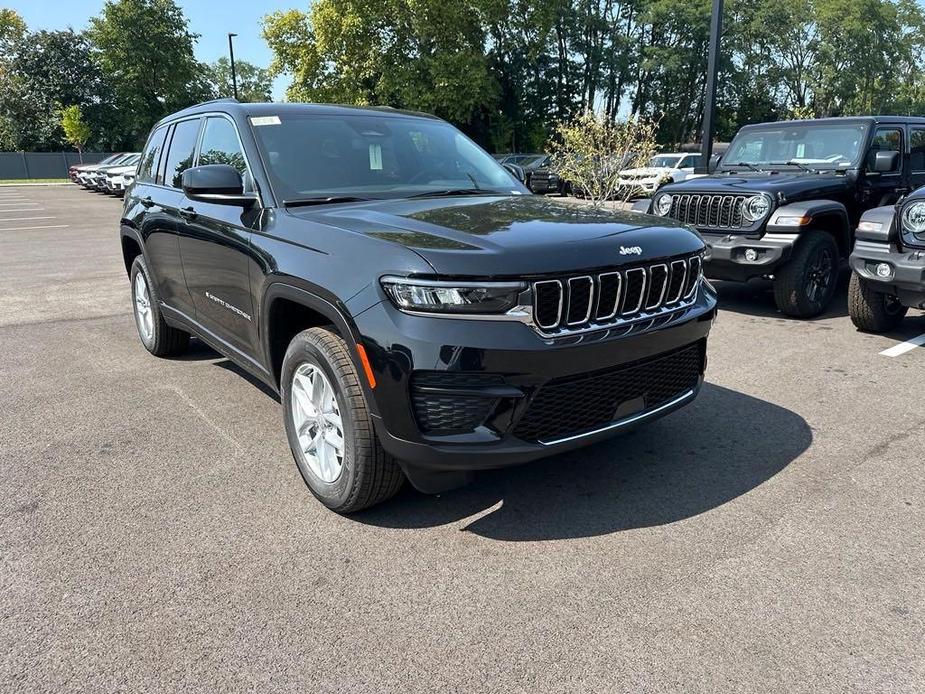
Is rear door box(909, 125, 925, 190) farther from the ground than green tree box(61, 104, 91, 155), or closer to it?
closer to it

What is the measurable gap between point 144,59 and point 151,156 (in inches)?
1985

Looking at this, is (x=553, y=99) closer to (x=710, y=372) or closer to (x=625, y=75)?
(x=625, y=75)

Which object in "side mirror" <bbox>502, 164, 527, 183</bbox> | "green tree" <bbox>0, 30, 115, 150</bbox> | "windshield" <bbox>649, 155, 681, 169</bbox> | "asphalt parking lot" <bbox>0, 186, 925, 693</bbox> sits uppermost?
"green tree" <bbox>0, 30, 115, 150</bbox>

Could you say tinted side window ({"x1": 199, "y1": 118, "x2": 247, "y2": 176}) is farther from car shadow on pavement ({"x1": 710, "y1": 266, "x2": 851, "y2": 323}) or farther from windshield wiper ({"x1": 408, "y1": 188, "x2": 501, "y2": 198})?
car shadow on pavement ({"x1": 710, "y1": 266, "x2": 851, "y2": 323})

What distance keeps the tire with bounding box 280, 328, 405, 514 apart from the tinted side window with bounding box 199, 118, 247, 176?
1200 millimetres

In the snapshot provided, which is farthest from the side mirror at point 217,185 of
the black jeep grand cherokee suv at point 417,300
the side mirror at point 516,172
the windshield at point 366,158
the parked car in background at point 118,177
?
the parked car in background at point 118,177

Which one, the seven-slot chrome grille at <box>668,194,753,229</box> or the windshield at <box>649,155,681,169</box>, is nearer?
the seven-slot chrome grille at <box>668,194,753,229</box>

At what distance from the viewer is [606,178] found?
52.9ft

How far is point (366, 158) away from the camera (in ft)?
13.0

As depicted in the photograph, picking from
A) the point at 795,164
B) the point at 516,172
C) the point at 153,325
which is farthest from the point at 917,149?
the point at 153,325

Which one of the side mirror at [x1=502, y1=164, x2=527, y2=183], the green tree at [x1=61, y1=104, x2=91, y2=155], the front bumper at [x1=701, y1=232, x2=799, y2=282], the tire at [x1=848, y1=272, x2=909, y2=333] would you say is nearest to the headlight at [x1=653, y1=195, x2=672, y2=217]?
the front bumper at [x1=701, y1=232, x2=799, y2=282]

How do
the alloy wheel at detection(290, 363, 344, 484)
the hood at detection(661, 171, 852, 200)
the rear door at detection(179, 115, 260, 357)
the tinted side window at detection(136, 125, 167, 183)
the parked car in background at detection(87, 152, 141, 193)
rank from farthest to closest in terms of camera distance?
the parked car in background at detection(87, 152, 141, 193)
the hood at detection(661, 171, 852, 200)
the tinted side window at detection(136, 125, 167, 183)
the rear door at detection(179, 115, 260, 357)
the alloy wheel at detection(290, 363, 344, 484)

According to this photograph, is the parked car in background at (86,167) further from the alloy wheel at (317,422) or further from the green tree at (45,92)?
the alloy wheel at (317,422)

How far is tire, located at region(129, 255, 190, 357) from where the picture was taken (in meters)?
5.42
